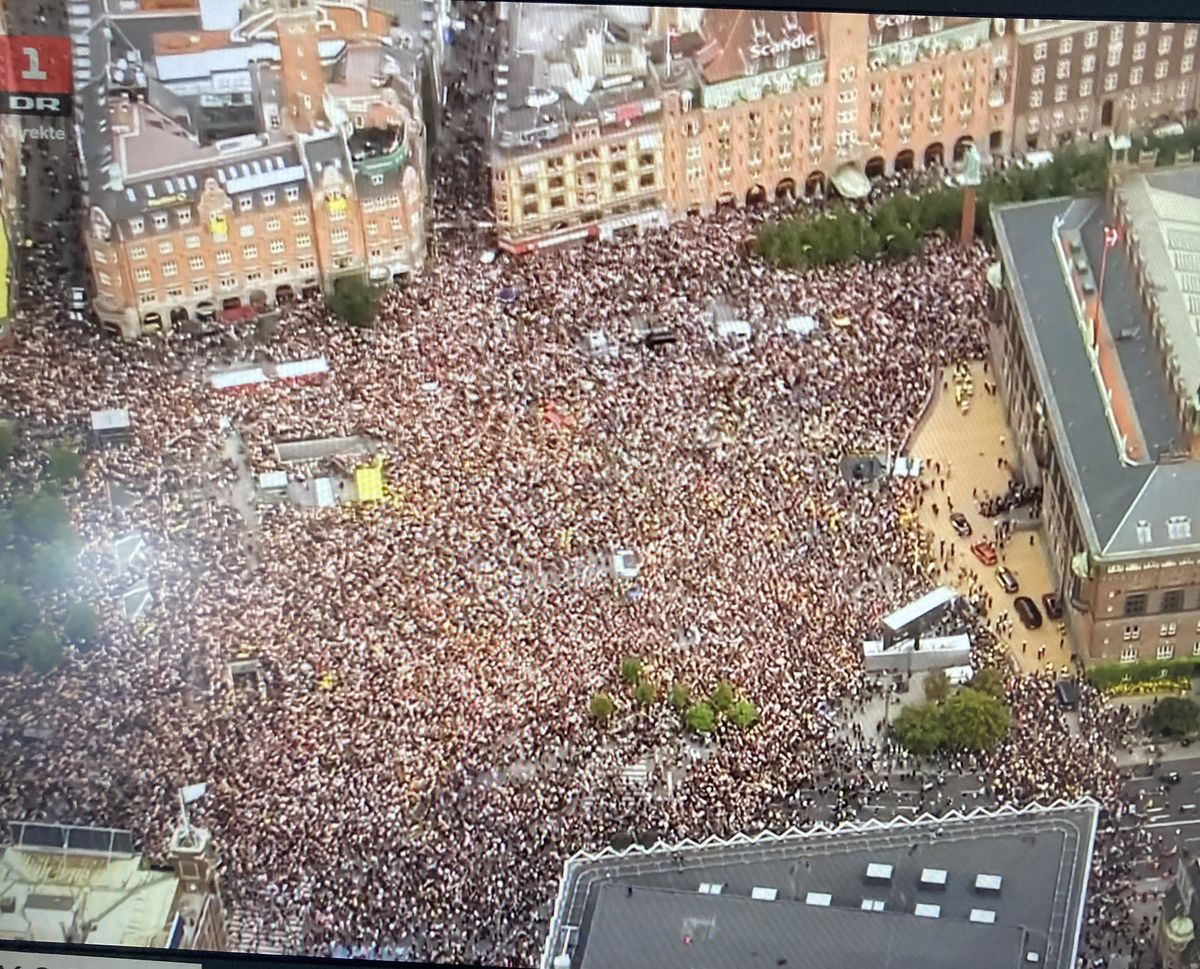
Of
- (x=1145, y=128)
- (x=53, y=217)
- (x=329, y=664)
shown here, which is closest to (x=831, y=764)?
(x=329, y=664)

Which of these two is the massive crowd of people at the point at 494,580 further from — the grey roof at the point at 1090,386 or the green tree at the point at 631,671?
the grey roof at the point at 1090,386

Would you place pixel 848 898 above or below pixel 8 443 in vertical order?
below

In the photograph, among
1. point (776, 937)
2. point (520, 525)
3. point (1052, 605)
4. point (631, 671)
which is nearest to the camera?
point (776, 937)

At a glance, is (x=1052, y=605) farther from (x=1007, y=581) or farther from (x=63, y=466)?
(x=63, y=466)

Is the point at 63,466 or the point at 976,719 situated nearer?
the point at 976,719

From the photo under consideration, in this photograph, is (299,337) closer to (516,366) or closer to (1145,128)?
(516,366)

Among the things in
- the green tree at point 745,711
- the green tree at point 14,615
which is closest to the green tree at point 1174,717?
the green tree at point 745,711

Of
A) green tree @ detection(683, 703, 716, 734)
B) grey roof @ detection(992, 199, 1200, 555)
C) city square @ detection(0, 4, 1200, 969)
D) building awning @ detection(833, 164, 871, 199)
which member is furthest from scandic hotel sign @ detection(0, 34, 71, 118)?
grey roof @ detection(992, 199, 1200, 555)

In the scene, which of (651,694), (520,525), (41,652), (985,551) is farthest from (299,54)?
(985,551)
